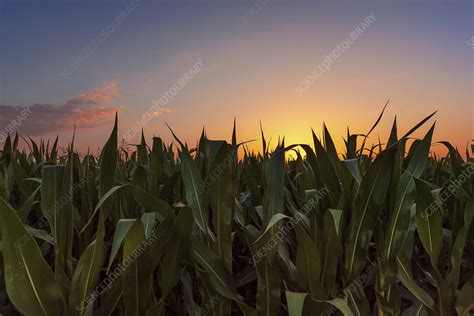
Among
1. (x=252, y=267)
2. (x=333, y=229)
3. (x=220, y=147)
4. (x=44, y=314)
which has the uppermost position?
(x=220, y=147)

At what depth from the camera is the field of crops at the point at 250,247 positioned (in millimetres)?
1169

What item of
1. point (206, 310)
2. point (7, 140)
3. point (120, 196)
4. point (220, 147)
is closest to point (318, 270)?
point (206, 310)

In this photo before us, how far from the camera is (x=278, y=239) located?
1298 mm

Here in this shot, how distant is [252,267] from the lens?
139 cm

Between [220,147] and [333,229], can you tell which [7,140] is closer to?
[220,147]

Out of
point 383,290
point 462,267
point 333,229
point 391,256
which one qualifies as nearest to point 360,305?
point 383,290

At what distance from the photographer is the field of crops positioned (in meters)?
1.17

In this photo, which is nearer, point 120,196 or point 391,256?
point 391,256

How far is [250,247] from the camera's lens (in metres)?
1.31

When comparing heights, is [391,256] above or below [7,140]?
below

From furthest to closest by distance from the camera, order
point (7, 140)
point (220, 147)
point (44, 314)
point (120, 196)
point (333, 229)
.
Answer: point (7, 140)
point (120, 196)
point (220, 147)
point (333, 229)
point (44, 314)

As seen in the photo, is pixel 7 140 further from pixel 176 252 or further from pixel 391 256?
pixel 391 256

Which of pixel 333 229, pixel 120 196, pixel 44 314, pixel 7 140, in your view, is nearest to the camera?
pixel 44 314

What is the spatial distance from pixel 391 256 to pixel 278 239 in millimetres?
352
